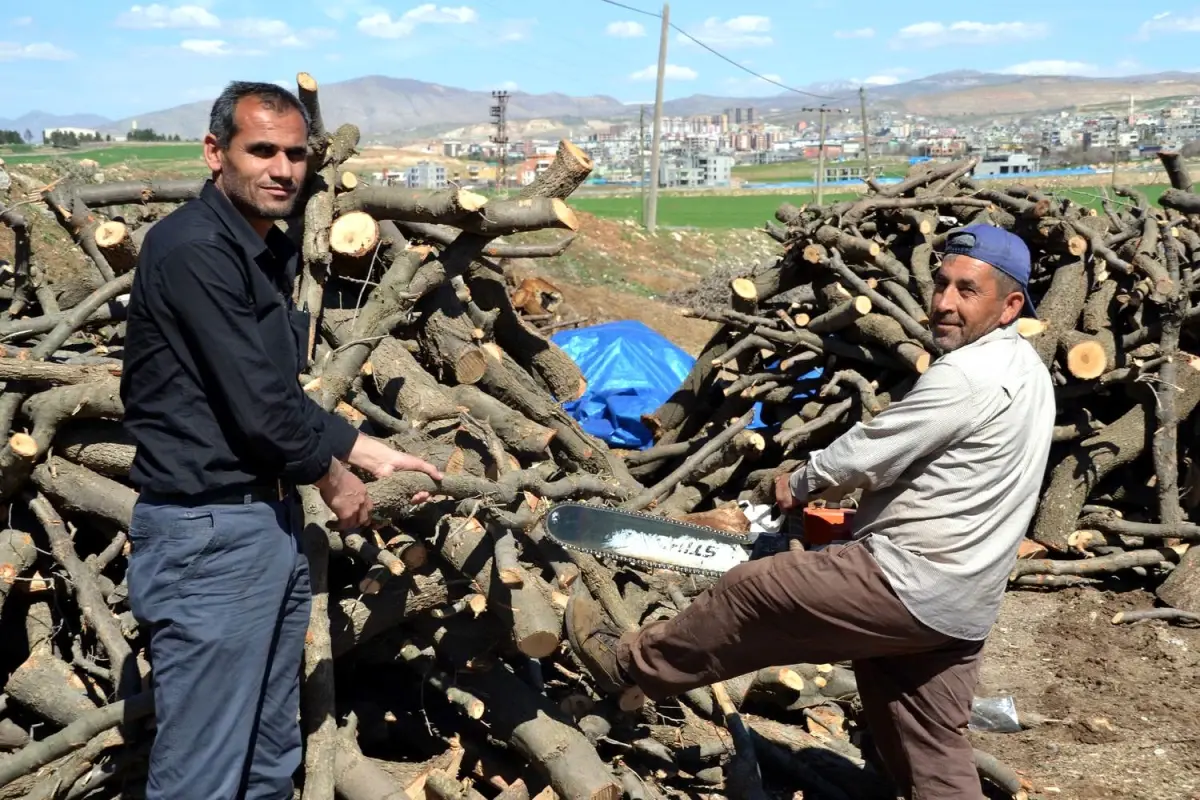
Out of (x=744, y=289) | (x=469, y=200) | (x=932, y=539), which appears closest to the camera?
(x=932, y=539)

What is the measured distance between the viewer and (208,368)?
245 cm

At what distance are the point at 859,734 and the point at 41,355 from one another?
3.94 meters

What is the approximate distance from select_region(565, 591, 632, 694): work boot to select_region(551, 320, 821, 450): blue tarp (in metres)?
4.37

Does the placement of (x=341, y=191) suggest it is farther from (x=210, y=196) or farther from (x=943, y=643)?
(x=943, y=643)

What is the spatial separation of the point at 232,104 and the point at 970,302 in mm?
2116

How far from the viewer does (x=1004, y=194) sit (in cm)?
712

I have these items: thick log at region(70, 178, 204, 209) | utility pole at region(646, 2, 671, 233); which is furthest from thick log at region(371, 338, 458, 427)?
utility pole at region(646, 2, 671, 233)

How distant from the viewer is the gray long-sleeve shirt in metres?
2.84

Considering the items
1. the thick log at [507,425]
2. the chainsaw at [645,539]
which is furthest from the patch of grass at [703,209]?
the chainsaw at [645,539]

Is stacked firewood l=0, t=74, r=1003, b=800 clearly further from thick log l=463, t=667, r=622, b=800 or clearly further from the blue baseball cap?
the blue baseball cap

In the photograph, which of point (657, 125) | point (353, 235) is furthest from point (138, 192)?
point (657, 125)

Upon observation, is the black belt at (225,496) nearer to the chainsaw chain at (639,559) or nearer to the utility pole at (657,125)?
the chainsaw chain at (639,559)

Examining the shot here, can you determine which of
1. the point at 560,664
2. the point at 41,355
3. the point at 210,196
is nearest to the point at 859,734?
the point at 560,664

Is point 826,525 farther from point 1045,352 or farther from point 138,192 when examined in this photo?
point 138,192
